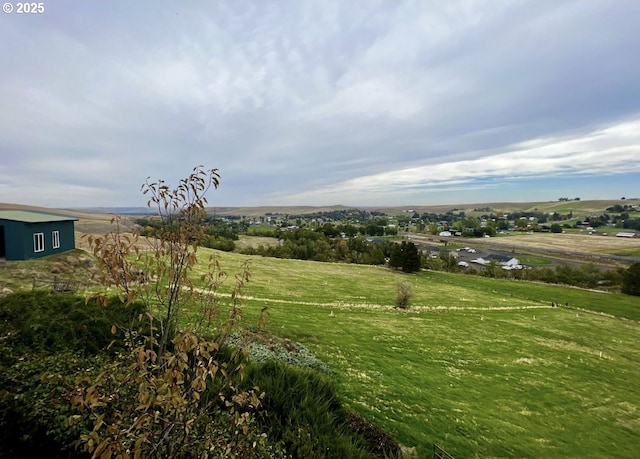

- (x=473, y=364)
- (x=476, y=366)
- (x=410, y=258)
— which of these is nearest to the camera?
(x=476, y=366)

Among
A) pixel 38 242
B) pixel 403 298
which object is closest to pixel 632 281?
pixel 403 298

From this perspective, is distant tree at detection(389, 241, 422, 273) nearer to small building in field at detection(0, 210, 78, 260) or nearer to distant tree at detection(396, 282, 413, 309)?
distant tree at detection(396, 282, 413, 309)

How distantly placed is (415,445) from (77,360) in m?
10.6

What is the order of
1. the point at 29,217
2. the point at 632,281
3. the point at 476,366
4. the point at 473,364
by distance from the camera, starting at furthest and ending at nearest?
the point at 632,281, the point at 29,217, the point at 473,364, the point at 476,366

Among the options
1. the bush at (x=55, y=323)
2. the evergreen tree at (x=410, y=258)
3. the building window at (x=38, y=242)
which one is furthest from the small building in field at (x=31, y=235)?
the evergreen tree at (x=410, y=258)

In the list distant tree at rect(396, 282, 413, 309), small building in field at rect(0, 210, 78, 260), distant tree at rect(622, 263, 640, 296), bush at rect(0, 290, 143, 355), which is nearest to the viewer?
bush at rect(0, 290, 143, 355)

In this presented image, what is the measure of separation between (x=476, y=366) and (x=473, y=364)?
11.8 inches

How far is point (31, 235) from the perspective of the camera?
27391 mm

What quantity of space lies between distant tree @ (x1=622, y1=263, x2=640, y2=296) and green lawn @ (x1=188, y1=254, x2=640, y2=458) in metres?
15.6

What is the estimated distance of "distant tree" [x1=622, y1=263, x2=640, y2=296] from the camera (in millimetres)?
54531

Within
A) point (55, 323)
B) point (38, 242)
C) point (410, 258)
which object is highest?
point (38, 242)

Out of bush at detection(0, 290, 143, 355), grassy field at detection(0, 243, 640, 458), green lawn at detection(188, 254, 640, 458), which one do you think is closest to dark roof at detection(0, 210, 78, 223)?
grassy field at detection(0, 243, 640, 458)

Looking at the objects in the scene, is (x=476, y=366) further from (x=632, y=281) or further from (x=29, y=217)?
(x=632, y=281)

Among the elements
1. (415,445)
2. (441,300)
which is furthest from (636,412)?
(441,300)
